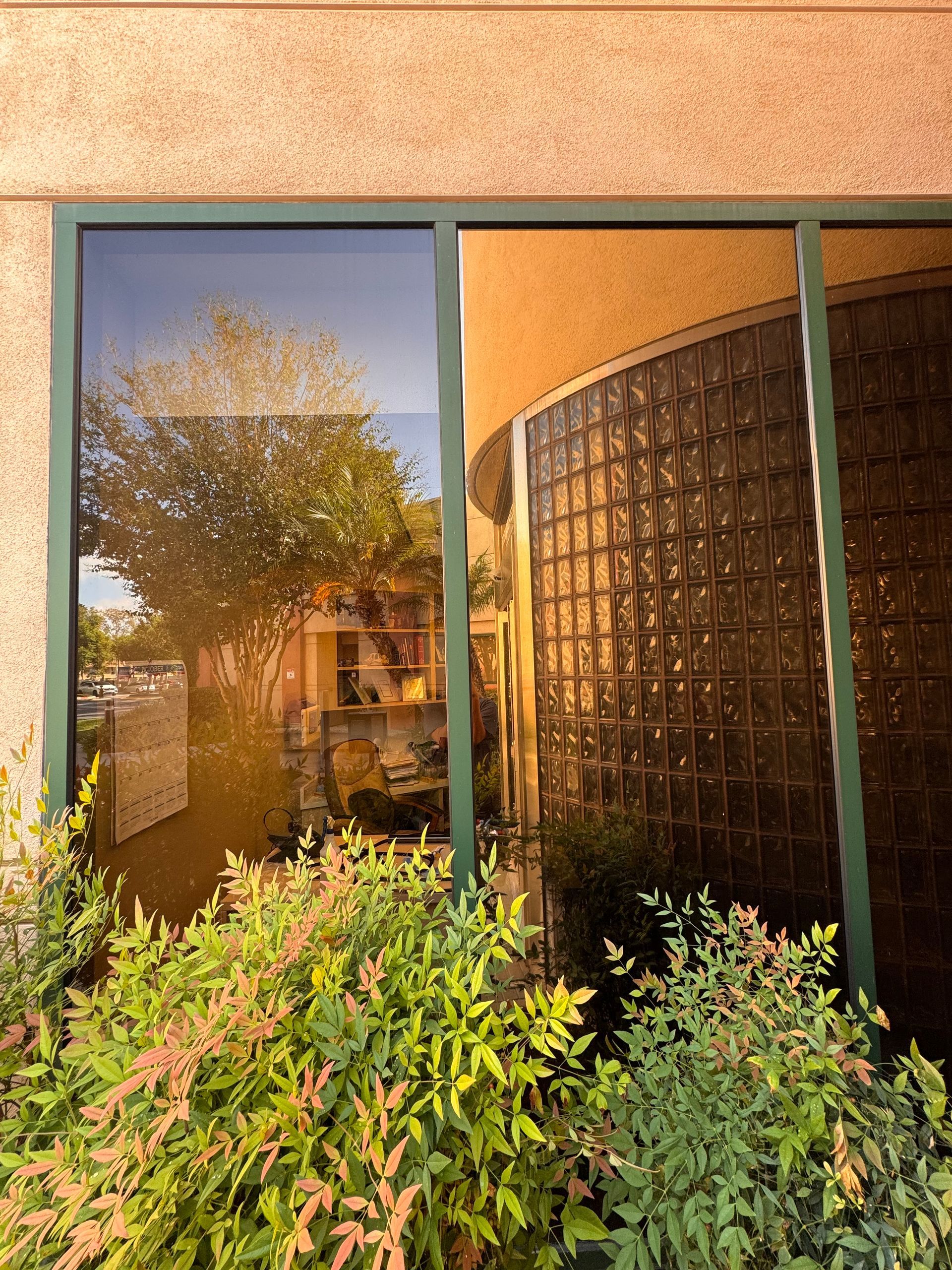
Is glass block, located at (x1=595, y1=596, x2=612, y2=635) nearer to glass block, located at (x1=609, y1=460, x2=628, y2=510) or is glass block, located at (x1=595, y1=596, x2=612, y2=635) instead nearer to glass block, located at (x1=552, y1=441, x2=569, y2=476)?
glass block, located at (x1=609, y1=460, x2=628, y2=510)

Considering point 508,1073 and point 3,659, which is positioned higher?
point 3,659

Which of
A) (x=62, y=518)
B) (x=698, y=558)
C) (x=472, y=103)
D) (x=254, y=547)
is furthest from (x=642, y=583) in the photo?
(x=62, y=518)

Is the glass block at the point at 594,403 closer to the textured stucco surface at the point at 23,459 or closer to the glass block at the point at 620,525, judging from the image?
the glass block at the point at 620,525

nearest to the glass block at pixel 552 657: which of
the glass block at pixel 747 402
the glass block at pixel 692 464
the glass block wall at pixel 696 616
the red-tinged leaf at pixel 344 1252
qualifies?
the glass block wall at pixel 696 616

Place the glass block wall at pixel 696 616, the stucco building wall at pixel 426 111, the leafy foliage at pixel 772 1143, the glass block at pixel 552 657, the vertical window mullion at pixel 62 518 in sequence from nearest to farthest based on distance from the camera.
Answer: the leafy foliage at pixel 772 1143, the vertical window mullion at pixel 62 518, the stucco building wall at pixel 426 111, the glass block wall at pixel 696 616, the glass block at pixel 552 657

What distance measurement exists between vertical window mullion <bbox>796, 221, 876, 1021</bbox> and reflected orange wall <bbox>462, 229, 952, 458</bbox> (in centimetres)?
8

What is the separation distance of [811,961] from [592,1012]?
0.68 meters

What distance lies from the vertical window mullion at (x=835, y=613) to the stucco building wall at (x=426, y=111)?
29 centimetres

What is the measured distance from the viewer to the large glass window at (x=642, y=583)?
2.12 meters

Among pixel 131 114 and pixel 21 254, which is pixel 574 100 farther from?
pixel 21 254

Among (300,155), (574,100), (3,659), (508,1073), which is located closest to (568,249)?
(574,100)

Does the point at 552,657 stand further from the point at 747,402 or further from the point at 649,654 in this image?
the point at 747,402

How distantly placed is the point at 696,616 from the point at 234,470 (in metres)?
1.65

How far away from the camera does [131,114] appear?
1.98 meters
